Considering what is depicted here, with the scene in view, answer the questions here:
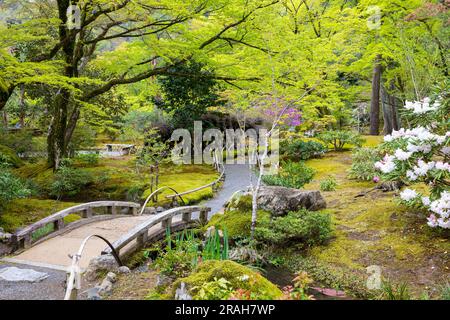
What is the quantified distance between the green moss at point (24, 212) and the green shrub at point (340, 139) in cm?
1128

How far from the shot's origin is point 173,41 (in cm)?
1102

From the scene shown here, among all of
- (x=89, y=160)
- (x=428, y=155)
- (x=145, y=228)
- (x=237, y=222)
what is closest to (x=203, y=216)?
(x=237, y=222)

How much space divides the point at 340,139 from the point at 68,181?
449 inches

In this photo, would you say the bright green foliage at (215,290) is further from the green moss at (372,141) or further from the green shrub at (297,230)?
the green moss at (372,141)

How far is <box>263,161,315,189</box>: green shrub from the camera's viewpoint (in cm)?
923

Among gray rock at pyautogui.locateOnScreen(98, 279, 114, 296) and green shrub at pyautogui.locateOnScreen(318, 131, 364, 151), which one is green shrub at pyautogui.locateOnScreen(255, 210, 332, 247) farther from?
green shrub at pyautogui.locateOnScreen(318, 131, 364, 151)

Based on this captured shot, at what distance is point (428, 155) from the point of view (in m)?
5.69

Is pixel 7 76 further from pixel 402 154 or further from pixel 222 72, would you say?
pixel 402 154

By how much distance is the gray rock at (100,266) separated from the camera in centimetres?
523

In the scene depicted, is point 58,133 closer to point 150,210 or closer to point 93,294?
point 150,210

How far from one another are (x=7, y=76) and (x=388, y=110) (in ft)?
58.2

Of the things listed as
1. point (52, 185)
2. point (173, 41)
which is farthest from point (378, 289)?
point (52, 185)
